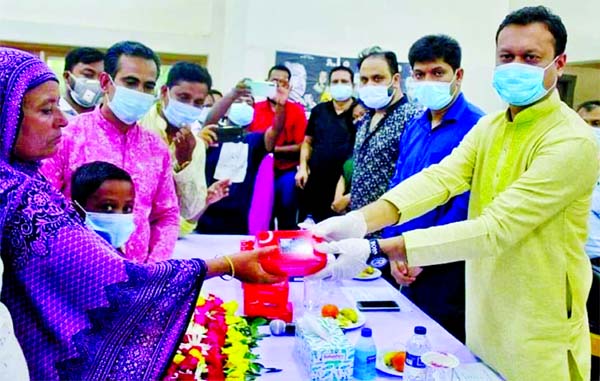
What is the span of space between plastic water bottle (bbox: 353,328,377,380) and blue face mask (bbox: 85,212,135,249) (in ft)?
2.66

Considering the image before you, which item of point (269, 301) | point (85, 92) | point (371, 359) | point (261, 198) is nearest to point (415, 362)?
point (371, 359)

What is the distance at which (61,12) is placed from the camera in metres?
5.76

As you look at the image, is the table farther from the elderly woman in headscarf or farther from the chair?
the chair

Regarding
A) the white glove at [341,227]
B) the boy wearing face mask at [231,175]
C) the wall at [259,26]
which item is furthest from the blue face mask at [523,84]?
the wall at [259,26]

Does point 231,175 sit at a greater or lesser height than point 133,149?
lesser

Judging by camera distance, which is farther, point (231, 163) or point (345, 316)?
point (231, 163)

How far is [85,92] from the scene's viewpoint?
2811 millimetres

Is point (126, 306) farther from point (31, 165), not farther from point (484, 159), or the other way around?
point (484, 159)

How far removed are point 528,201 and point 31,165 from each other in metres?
1.26

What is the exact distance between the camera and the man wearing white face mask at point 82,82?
279cm

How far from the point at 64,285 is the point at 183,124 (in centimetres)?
149

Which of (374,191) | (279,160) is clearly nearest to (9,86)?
(374,191)

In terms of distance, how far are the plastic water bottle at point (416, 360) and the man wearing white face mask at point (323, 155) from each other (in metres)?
2.43

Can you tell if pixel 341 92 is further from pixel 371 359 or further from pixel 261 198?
pixel 371 359
